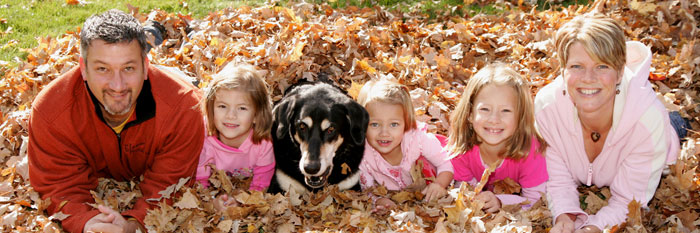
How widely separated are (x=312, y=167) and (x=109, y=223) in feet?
4.99

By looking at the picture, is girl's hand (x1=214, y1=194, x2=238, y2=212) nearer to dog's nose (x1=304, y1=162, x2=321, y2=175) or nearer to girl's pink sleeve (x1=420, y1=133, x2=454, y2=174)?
dog's nose (x1=304, y1=162, x2=321, y2=175)

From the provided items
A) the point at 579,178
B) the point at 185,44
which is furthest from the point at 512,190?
the point at 185,44

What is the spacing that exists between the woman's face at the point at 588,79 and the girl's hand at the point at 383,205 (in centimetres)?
165

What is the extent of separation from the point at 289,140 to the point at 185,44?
2.79 m

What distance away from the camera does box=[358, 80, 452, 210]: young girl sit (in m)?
4.44

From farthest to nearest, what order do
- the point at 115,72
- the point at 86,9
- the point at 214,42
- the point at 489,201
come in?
the point at 86,9
the point at 214,42
the point at 489,201
the point at 115,72

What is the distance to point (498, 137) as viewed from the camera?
4262 mm

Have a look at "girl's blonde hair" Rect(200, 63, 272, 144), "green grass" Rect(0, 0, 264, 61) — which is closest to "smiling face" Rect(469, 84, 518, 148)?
"girl's blonde hair" Rect(200, 63, 272, 144)

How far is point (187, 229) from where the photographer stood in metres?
4.09

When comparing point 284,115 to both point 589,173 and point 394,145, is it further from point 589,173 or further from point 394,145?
point 589,173

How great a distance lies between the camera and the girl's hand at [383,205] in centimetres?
440

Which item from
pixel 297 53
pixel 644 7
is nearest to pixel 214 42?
pixel 297 53

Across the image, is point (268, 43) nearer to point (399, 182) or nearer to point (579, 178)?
point (399, 182)

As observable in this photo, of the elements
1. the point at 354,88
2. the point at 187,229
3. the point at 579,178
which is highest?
the point at 354,88
